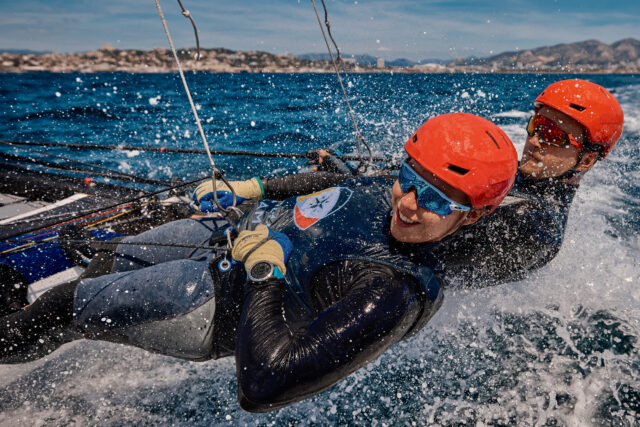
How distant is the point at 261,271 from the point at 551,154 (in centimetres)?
273

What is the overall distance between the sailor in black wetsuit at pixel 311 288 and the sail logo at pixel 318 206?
1cm

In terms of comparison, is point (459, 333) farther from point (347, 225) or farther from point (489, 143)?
point (489, 143)

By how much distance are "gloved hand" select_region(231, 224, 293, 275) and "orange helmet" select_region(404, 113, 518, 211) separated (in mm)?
926

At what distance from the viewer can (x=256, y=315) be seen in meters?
1.78

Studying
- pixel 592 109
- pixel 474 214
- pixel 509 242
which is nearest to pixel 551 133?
pixel 592 109

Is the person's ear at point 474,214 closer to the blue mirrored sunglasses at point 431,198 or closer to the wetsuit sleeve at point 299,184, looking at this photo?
the blue mirrored sunglasses at point 431,198

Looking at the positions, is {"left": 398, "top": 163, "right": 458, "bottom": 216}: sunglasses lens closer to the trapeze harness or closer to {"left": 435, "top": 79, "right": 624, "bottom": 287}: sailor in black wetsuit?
the trapeze harness

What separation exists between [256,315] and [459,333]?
2188mm

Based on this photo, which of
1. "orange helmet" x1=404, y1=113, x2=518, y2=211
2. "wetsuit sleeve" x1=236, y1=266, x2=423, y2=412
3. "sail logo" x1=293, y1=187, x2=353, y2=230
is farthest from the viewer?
"sail logo" x1=293, y1=187, x2=353, y2=230

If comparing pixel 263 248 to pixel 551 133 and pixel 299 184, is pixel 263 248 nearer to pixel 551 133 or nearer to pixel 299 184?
pixel 299 184

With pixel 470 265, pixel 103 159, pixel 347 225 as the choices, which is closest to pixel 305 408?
pixel 347 225

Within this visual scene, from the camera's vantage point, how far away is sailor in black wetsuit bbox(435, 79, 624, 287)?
2.60 meters

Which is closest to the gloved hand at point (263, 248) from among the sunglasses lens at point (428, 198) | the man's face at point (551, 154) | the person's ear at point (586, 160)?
the sunglasses lens at point (428, 198)

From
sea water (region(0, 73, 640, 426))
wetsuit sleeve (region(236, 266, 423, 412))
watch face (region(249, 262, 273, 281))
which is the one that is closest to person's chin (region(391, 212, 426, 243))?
wetsuit sleeve (region(236, 266, 423, 412))
